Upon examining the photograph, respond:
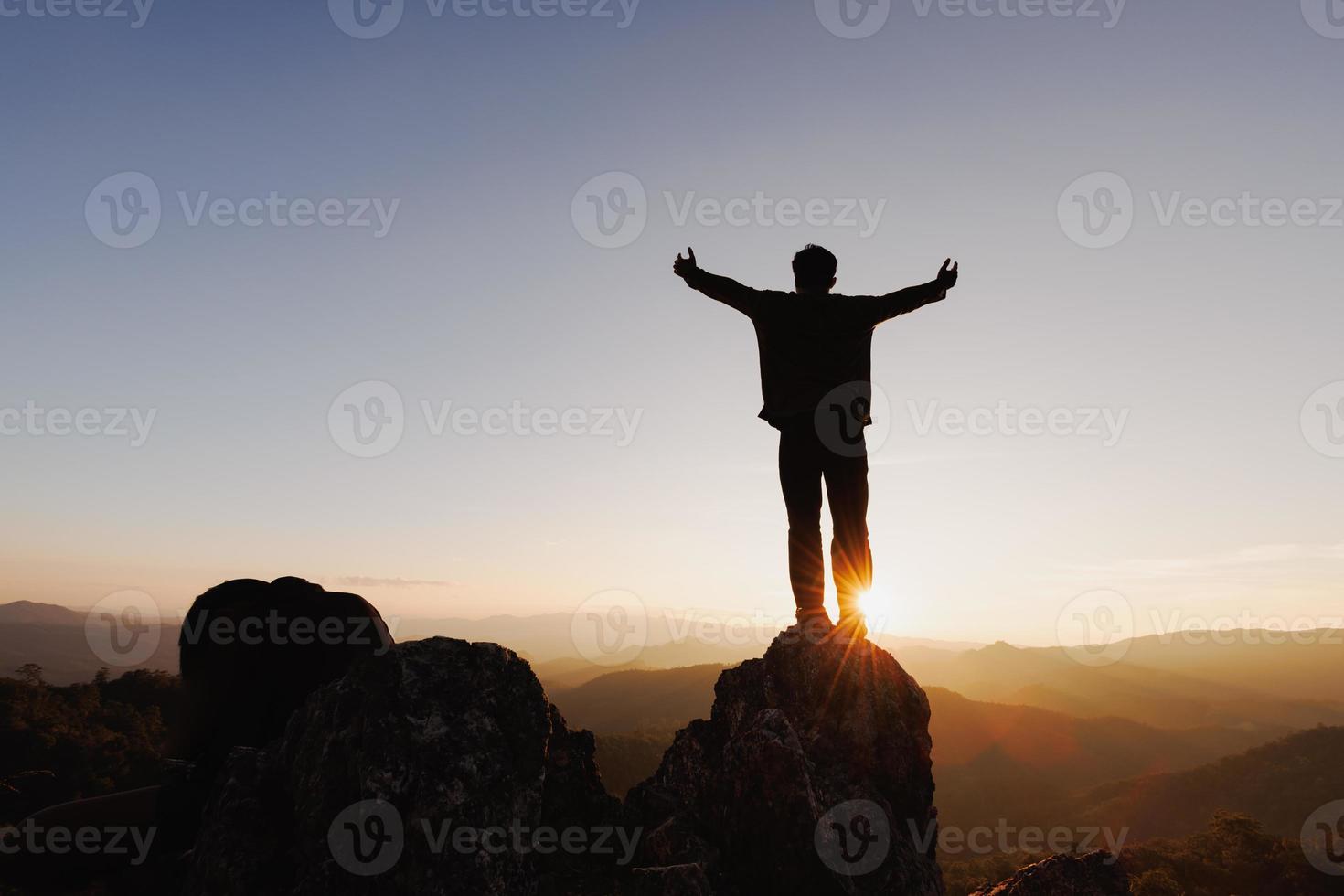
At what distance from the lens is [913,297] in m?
8.42

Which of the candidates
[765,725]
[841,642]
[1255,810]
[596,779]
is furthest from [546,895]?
[1255,810]

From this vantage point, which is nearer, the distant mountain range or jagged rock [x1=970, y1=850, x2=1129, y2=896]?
jagged rock [x1=970, y1=850, x2=1129, y2=896]

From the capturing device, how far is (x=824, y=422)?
329 inches

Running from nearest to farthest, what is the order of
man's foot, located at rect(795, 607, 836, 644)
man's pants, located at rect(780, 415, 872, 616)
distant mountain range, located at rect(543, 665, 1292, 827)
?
man's foot, located at rect(795, 607, 836, 644) < man's pants, located at rect(780, 415, 872, 616) < distant mountain range, located at rect(543, 665, 1292, 827)

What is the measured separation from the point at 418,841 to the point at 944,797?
161 meters

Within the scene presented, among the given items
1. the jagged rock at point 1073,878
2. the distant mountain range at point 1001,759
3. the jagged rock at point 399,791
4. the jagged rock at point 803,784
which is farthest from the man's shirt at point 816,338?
the distant mountain range at point 1001,759

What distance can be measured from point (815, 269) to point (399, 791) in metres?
6.97

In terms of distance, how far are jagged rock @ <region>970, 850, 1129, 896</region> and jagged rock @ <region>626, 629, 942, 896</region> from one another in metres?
0.83

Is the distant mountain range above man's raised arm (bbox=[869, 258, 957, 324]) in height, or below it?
below

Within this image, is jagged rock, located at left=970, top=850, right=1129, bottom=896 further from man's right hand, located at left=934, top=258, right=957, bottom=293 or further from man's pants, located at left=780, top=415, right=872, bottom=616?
man's right hand, located at left=934, top=258, right=957, bottom=293

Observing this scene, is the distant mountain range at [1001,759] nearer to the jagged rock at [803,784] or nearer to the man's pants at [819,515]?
the man's pants at [819,515]

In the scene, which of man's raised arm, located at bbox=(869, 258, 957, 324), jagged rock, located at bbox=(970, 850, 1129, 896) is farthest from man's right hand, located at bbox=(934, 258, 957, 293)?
jagged rock, located at bbox=(970, 850, 1129, 896)

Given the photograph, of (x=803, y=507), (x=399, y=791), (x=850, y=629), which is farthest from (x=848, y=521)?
(x=399, y=791)

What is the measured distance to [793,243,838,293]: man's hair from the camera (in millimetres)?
8727
